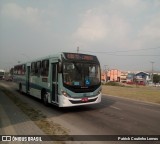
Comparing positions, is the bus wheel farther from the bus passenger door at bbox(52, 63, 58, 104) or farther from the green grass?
the green grass

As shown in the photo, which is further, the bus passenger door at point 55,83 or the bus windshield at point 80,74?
the bus passenger door at point 55,83

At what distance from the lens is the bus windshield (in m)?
14.9

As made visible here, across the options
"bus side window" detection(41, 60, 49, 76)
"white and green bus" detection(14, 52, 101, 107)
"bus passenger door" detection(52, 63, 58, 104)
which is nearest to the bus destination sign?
A: "white and green bus" detection(14, 52, 101, 107)

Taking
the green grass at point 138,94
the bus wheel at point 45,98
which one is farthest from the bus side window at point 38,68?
the green grass at point 138,94

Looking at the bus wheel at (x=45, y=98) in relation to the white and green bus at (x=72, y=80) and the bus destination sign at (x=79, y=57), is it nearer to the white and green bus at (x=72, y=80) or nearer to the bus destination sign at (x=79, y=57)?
the white and green bus at (x=72, y=80)

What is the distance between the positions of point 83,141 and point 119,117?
4.94m

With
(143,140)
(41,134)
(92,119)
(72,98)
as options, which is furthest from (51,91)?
(143,140)

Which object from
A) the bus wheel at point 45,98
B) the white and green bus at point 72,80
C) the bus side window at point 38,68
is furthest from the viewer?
the bus side window at point 38,68

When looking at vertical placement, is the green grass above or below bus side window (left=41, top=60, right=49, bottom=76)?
below

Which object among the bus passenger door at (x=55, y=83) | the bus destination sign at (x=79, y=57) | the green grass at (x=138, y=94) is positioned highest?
the bus destination sign at (x=79, y=57)

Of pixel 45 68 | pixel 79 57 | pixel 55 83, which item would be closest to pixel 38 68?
pixel 45 68

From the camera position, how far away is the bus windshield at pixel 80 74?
14.9m

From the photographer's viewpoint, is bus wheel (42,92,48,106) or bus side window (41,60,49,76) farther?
bus side window (41,60,49,76)

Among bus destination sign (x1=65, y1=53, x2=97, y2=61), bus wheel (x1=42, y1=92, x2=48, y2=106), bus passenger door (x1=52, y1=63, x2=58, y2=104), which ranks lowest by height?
bus wheel (x1=42, y1=92, x2=48, y2=106)
